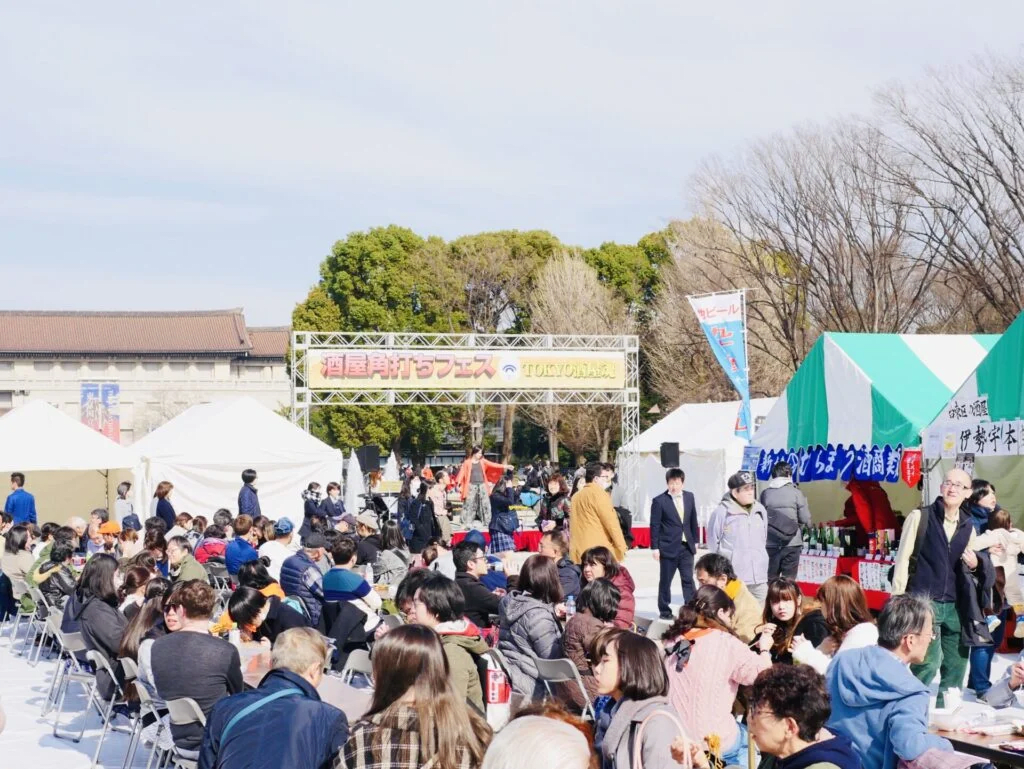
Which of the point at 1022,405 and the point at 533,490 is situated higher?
the point at 1022,405

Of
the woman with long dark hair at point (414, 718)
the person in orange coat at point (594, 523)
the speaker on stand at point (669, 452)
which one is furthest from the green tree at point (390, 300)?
the woman with long dark hair at point (414, 718)

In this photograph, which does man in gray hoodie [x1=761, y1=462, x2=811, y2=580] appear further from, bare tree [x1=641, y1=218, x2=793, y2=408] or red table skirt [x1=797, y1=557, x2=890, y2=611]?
bare tree [x1=641, y1=218, x2=793, y2=408]

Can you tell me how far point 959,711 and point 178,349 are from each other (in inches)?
2728

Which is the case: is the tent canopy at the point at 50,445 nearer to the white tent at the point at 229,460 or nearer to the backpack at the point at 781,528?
the white tent at the point at 229,460

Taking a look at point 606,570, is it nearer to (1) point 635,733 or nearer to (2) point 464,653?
(2) point 464,653

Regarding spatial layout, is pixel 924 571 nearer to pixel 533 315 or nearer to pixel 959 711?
pixel 959 711

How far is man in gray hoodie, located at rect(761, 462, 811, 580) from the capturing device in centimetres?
1071

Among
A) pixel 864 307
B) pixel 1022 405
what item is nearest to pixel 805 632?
pixel 1022 405

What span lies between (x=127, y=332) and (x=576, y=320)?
4018 centimetres

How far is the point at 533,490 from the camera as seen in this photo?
101 feet

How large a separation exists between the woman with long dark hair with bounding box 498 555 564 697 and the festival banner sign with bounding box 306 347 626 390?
1943cm

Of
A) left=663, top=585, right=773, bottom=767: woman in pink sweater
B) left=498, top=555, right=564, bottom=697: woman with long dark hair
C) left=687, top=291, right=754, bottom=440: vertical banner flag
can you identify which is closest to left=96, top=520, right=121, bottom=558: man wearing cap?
left=498, top=555, right=564, bottom=697: woman with long dark hair

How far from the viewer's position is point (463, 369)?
88.5 ft

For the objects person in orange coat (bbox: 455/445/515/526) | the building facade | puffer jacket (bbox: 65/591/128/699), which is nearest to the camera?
puffer jacket (bbox: 65/591/128/699)
